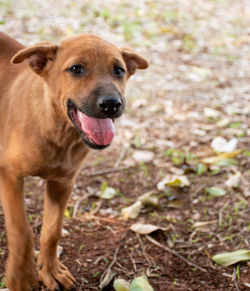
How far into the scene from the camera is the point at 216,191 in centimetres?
484

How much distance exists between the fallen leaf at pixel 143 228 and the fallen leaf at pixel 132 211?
18cm

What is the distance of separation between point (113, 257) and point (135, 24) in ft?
21.1

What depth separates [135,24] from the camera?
9328 millimetres

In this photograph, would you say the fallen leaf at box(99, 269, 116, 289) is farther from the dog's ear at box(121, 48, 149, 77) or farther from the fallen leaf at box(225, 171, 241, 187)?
the fallen leaf at box(225, 171, 241, 187)

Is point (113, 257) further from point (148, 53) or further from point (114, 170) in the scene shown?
point (148, 53)

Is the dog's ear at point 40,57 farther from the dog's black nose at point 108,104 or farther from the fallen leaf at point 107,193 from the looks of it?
the fallen leaf at point 107,193

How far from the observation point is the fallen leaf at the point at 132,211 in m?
4.46

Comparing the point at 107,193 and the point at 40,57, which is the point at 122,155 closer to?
the point at 107,193

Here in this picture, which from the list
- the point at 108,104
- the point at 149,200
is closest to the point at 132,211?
the point at 149,200

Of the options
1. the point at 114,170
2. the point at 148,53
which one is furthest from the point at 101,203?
the point at 148,53

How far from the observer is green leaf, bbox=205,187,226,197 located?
15.8ft

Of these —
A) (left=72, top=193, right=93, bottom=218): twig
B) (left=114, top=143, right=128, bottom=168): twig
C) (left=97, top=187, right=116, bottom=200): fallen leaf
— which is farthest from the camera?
(left=114, top=143, right=128, bottom=168): twig

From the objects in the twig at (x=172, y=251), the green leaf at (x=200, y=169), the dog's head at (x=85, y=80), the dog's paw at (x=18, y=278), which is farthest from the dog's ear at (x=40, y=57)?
the green leaf at (x=200, y=169)

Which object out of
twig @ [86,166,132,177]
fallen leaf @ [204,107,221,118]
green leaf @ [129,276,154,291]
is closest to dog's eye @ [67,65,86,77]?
green leaf @ [129,276,154,291]
